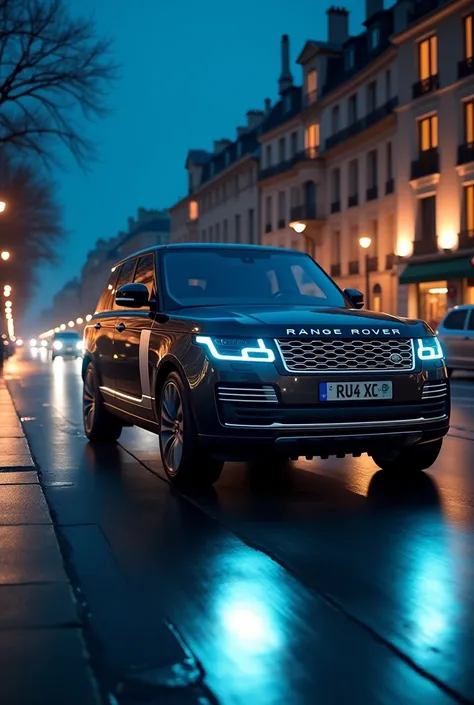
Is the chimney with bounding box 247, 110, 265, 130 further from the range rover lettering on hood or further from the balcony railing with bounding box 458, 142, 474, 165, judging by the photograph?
the range rover lettering on hood

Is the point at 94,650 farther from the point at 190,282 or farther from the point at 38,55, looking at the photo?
the point at 38,55

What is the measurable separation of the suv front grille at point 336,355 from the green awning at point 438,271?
30546 millimetres

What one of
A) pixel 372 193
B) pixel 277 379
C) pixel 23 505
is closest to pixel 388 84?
pixel 372 193

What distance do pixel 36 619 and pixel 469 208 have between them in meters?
35.4

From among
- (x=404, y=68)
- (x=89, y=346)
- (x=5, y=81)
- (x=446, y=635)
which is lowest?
(x=446, y=635)

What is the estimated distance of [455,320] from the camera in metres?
22.7

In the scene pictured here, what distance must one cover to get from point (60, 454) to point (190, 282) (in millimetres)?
2381

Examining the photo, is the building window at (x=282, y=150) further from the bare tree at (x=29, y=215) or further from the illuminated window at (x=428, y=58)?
the illuminated window at (x=428, y=58)

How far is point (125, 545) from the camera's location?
17.6ft

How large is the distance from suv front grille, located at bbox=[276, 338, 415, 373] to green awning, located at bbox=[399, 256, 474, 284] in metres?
30.5

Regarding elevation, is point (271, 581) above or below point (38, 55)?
below

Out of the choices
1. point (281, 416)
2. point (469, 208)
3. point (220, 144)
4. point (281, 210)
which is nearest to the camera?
point (281, 416)

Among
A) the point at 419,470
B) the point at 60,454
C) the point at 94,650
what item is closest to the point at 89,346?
the point at 60,454

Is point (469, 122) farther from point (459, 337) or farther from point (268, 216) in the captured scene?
point (268, 216)
